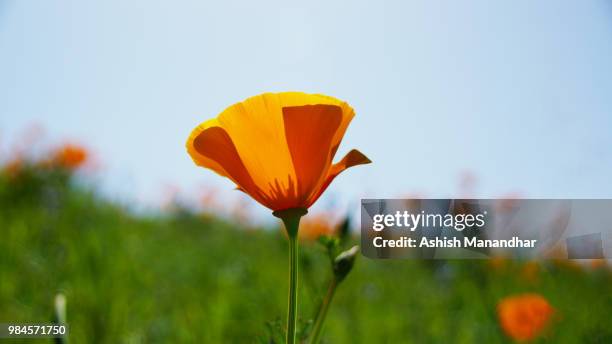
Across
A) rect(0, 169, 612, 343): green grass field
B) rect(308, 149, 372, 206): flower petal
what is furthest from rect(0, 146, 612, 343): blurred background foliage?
rect(308, 149, 372, 206): flower petal

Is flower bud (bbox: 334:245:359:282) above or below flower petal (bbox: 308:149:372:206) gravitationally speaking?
below

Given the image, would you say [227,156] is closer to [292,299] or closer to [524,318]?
[292,299]

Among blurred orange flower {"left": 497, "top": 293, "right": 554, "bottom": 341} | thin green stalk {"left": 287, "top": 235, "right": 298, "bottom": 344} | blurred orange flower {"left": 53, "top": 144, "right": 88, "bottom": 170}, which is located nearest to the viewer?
thin green stalk {"left": 287, "top": 235, "right": 298, "bottom": 344}

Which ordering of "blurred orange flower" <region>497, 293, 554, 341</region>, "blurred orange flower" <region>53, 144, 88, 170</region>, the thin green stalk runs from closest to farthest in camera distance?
the thin green stalk < "blurred orange flower" <region>497, 293, 554, 341</region> < "blurred orange flower" <region>53, 144, 88, 170</region>

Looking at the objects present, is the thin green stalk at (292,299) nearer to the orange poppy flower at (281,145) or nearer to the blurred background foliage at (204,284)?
the orange poppy flower at (281,145)

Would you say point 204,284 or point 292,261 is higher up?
point 292,261

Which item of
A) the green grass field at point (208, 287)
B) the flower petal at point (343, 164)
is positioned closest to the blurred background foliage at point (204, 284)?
the green grass field at point (208, 287)

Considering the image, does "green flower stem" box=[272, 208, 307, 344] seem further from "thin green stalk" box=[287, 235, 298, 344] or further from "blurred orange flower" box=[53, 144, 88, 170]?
"blurred orange flower" box=[53, 144, 88, 170]

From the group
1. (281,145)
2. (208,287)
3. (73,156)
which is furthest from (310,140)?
(73,156)
